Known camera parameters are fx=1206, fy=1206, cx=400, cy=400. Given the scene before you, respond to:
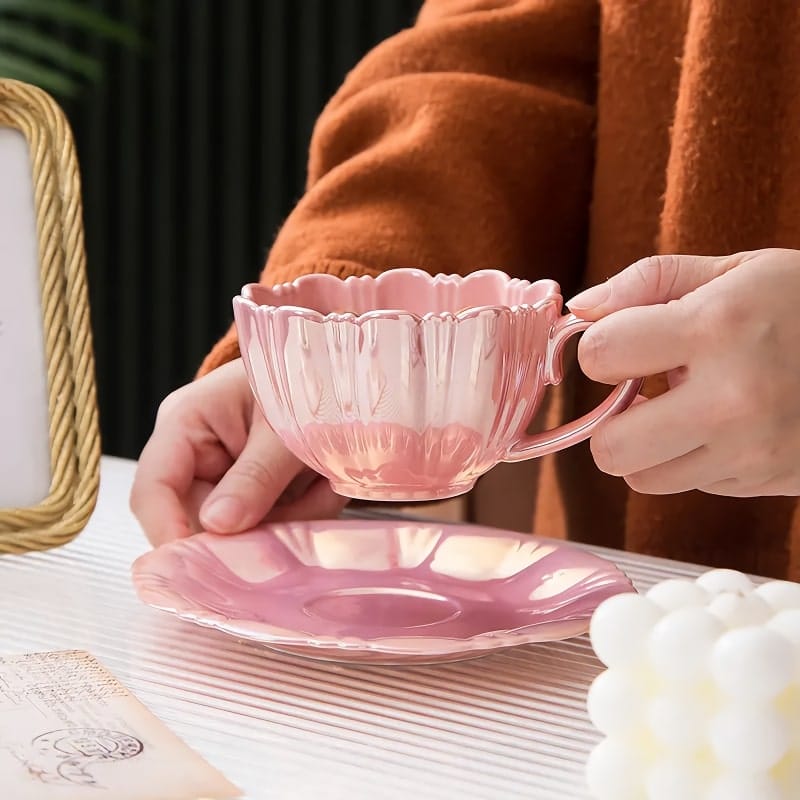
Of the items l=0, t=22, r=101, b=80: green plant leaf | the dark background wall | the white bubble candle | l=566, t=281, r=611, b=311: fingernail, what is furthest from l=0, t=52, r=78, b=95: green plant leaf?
the white bubble candle

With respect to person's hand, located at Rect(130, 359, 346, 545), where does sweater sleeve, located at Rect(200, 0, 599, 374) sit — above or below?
above

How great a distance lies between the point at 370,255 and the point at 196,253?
1.18m

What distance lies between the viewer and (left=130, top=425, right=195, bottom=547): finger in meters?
0.60

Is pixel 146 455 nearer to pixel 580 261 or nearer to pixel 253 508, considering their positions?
pixel 253 508

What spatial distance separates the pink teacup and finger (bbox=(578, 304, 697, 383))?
14mm

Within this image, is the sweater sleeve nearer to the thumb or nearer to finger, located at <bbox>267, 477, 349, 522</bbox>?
finger, located at <bbox>267, 477, 349, 522</bbox>

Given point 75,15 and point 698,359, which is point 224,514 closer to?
point 698,359

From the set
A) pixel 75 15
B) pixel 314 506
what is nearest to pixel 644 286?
pixel 314 506

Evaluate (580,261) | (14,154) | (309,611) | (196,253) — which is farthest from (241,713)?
(196,253)

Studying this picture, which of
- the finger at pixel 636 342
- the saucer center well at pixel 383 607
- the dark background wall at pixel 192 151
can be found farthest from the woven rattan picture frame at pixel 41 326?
the dark background wall at pixel 192 151

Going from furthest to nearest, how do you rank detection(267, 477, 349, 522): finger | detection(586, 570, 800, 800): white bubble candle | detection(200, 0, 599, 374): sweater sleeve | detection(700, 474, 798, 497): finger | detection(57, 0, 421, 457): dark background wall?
detection(57, 0, 421, 457): dark background wall < detection(200, 0, 599, 374): sweater sleeve < detection(267, 477, 349, 522): finger < detection(700, 474, 798, 497): finger < detection(586, 570, 800, 800): white bubble candle

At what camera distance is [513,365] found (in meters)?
0.45

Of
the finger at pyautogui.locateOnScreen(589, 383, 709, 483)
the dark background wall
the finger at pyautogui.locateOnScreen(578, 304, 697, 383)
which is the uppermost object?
the finger at pyautogui.locateOnScreen(578, 304, 697, 383)

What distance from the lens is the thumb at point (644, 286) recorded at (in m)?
0.47
